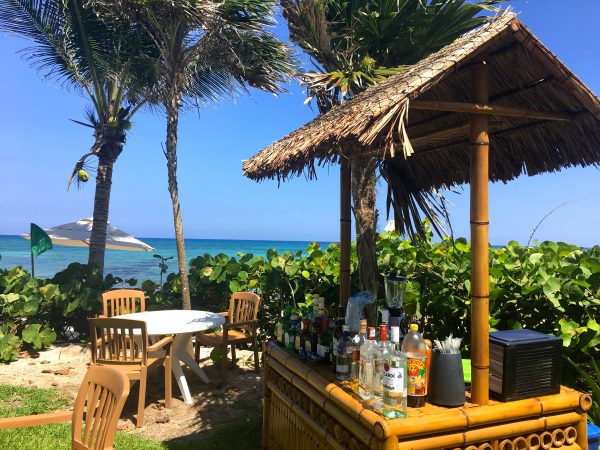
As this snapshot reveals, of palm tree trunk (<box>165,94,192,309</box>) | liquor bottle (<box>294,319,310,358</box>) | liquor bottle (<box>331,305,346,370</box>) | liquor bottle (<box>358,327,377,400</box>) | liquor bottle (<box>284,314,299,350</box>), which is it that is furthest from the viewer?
palm tree trunk (<box>165,94,192,309</box>)

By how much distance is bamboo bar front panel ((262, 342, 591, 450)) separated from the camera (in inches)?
72.4

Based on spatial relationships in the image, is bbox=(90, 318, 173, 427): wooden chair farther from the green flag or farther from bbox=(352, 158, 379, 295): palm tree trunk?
the green flag

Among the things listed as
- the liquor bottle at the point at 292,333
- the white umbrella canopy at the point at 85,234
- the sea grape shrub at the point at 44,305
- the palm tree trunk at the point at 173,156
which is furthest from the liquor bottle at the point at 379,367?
the white umbrella canopy at the point at 85,234

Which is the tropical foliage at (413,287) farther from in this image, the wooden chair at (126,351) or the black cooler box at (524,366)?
the wooden chair at (126,351)

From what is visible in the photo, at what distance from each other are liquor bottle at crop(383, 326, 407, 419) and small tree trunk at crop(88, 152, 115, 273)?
6983 millimetres

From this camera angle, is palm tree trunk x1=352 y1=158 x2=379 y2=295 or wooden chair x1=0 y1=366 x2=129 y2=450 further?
palm tree trunk x1=352 y1=158 x2=379 y2=295

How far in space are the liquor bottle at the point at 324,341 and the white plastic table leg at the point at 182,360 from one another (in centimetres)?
237

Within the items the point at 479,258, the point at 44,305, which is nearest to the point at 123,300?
the point at 44,305

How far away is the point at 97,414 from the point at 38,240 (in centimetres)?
676

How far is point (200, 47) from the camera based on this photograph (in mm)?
7141

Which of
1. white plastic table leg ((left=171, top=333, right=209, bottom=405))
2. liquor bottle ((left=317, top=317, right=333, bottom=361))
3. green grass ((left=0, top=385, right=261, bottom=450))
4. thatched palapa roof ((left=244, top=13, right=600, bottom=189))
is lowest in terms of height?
green grass ((left=0, top=385, right=261, bottom=450))

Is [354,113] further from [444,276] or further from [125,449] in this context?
[125,449]

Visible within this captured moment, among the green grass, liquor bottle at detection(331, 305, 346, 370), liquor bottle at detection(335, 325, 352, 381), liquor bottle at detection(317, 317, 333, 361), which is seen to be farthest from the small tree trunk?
liquor bottle at detection(335, 325, 352, 381)

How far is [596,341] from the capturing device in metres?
2.84
